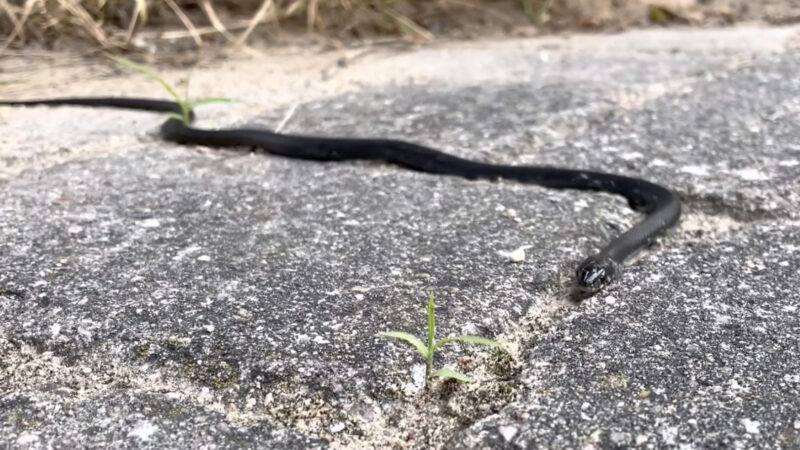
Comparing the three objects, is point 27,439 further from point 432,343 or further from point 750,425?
point 750,425

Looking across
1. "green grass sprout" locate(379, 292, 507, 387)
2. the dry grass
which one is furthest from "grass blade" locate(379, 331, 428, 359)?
the dry grass

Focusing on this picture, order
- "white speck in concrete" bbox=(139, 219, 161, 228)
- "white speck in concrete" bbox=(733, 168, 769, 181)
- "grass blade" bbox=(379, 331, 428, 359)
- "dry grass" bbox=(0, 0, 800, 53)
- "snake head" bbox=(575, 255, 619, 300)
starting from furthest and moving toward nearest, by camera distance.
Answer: "dry grass" bbox=(0, 0, 800, 53), "white speck in concrete" bbox=(733, 168, 769, 181), "white speck in concrete" bbox=(139, 219, 161, 228), "snake head" bbox=(575, 255, 619, 300), "grass blade" bbox=(379, 331, 428, 359)

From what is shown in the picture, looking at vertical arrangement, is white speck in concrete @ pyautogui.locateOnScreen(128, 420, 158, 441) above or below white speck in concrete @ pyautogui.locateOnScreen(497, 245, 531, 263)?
below

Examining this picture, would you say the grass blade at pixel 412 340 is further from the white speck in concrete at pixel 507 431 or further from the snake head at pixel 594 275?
the snake head at pixel 594 275

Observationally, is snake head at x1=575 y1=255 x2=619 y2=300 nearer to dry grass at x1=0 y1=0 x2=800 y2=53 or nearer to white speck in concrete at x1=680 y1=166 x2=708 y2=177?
white speck in concrete at x1=680 y1=166 x2=708 y2=177

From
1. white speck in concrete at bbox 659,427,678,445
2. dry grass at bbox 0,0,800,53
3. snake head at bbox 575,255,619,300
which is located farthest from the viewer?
dry grass at bbox 0,0,800,53

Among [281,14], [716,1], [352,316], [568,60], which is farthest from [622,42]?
[352,316]

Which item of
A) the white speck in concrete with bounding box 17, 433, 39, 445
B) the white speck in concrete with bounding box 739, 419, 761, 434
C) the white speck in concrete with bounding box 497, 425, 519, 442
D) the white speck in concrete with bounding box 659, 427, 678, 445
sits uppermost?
the white speck in concrete with bounding box 739, 419, 761, 434

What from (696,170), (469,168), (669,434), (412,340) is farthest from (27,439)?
(696,170)
